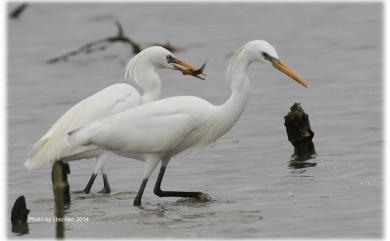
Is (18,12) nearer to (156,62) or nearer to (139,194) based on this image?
(156,62)

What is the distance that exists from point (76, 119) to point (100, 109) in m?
0.28

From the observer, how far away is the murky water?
10977 millimetres

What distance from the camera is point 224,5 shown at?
30969 mm

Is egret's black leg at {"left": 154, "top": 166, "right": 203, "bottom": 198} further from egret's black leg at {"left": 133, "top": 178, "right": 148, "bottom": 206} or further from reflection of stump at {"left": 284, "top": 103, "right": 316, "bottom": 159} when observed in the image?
reflection of stump at {"left": 284, "top": 103, "right": 316, "bottom": 159}

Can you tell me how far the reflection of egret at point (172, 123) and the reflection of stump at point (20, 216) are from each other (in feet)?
3.04

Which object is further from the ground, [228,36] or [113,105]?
[228,36]

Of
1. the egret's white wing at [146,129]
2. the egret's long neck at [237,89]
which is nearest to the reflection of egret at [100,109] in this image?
the egret's white wing at [146,129]

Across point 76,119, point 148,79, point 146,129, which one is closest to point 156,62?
point 148,79

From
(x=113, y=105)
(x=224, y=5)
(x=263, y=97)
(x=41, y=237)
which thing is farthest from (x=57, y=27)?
(x=41, y=237)

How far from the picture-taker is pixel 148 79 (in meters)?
12.8

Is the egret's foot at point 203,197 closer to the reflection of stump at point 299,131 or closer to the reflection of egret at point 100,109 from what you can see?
the reflection of egret at point 100,109

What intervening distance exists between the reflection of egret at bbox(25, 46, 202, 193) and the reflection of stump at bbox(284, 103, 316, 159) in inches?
48.8

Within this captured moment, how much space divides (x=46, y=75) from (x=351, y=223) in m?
12.7

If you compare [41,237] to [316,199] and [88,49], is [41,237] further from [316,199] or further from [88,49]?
[88,49]
